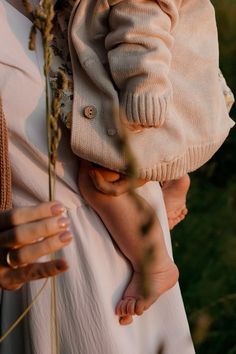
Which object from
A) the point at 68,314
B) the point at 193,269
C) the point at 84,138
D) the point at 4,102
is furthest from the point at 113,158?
the point at 193,269

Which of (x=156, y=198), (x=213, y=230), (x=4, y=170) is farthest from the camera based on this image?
(x=213, y=230)

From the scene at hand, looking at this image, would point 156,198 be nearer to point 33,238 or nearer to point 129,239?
point 129,239

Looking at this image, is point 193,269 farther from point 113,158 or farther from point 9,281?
point 9,281

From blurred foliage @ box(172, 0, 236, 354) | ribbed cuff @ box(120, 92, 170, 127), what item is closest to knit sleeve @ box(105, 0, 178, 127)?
ribbed cuff @ box(120, 92, 170, 127)

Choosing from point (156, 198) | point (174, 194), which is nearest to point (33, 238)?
point (156, 198)

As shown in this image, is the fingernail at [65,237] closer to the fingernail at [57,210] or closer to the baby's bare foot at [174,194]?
the fingernail at [57,210]

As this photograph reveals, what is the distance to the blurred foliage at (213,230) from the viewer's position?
3171 millimetres

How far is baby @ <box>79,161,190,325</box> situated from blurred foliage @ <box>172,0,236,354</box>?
1215mm

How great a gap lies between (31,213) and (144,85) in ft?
2.07

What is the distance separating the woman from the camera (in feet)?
5.45

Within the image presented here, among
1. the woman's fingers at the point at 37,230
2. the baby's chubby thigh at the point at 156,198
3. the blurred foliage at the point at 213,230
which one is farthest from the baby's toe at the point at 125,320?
the blurred foliage at the point at 213,230

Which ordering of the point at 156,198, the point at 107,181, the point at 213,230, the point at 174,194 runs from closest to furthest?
1. the point at 107,181
2. the point at 156,198
3. the point at 174,194
4. the point at 213,230

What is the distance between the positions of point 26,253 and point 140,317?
0.88m

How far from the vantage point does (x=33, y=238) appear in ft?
3.43
